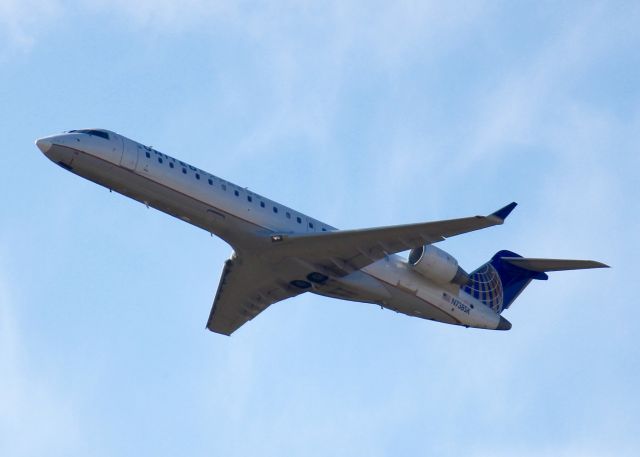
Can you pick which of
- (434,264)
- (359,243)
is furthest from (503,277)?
(359,243)

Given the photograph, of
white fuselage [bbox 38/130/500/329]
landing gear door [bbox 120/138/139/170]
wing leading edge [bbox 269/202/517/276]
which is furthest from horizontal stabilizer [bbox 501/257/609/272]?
landing gear door [bbox 120/138/139/170]

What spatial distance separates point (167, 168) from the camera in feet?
88.2

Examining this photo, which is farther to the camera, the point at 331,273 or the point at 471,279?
the point at 471,279

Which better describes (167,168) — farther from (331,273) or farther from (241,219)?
(331,273)

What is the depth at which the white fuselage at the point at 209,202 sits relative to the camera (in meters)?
26.4

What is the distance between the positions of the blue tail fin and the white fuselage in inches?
113

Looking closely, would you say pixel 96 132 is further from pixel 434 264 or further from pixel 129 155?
pixel 434 264

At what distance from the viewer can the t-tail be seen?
3222 cm

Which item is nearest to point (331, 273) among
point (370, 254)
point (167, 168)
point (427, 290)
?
point (370, 254)

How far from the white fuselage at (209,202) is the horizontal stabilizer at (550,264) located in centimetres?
366

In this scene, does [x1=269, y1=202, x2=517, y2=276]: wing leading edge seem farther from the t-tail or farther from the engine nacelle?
the t-tail

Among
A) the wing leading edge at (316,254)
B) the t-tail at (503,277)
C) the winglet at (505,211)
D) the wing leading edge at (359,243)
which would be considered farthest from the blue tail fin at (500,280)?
the winglet at (505,211)

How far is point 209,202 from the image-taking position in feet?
88.9

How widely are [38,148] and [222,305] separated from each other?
812cm
